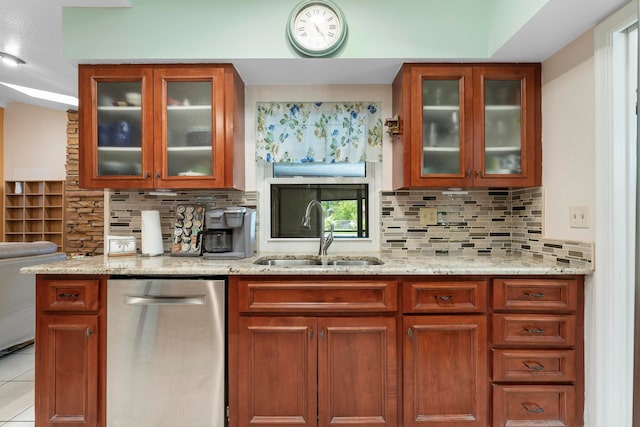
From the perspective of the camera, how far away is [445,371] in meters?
1.78

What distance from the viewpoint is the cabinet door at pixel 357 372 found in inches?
69.9

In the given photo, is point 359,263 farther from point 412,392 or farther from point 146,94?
point 146,94

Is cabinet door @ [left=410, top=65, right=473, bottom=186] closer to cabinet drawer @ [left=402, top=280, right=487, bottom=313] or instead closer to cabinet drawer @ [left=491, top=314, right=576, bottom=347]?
cabinet drawer @ [left=402, top=280, right=487, bottom=313]

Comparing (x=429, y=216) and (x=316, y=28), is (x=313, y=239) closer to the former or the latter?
(x=429, y=216)

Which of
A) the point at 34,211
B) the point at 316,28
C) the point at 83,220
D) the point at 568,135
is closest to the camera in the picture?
the point at 568,135

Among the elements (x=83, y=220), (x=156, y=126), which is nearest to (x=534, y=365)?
(x=156, y=126)

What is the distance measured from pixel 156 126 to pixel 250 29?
778mm

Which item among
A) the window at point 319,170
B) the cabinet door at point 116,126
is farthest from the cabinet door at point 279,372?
→ the cabinet door at point 116,126

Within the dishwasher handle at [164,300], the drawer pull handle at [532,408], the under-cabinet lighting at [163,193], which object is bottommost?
the drawer pull handle at [532,408]

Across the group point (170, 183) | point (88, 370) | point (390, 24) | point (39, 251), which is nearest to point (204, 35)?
point (170, 183)

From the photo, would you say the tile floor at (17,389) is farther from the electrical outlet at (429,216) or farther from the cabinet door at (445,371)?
the electrical outlet at (429,216)

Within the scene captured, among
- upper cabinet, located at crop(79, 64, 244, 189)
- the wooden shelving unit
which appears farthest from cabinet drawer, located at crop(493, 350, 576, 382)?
the wooden shelving unit

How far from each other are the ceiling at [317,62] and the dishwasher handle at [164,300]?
135cm

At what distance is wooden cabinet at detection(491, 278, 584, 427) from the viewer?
5.80 feet
